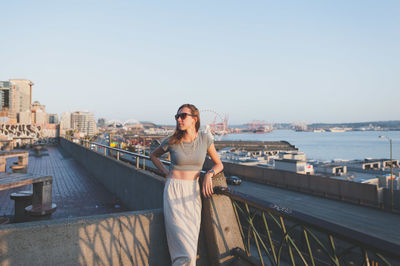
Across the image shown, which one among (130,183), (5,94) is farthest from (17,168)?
(5,94)

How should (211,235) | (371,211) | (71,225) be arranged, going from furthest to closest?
(371,211)
(211,235)
(71,225)

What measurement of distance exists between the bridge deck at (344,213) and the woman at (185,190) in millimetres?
16327

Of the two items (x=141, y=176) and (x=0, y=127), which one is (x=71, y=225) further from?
(x=0, y=127)

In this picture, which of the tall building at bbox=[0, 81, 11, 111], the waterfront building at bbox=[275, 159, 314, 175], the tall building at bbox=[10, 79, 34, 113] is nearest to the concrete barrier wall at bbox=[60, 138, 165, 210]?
the waterfront building at bbox=[275, 159, 314, 175]

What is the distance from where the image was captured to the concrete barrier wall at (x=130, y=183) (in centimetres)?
517

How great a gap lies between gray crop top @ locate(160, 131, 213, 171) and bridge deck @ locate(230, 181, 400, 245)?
16419mm

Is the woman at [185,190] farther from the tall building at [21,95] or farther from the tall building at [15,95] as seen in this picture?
the tall building at [21,95]

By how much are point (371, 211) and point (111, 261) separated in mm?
24649

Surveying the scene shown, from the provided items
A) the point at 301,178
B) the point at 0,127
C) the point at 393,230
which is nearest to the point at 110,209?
the point at 393,230

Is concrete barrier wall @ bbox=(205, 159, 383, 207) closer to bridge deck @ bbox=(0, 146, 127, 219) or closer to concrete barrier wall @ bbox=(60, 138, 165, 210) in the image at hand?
concrete barrier wall @ bbox=(60, 138, 165, 210)

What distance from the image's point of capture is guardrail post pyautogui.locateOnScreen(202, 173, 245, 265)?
294 centimetres

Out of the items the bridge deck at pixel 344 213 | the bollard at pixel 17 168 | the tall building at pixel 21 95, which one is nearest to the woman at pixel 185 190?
the bollard at pixel 17 168

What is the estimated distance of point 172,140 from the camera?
278 centimetres

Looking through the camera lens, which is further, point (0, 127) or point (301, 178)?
point (0, 127)
